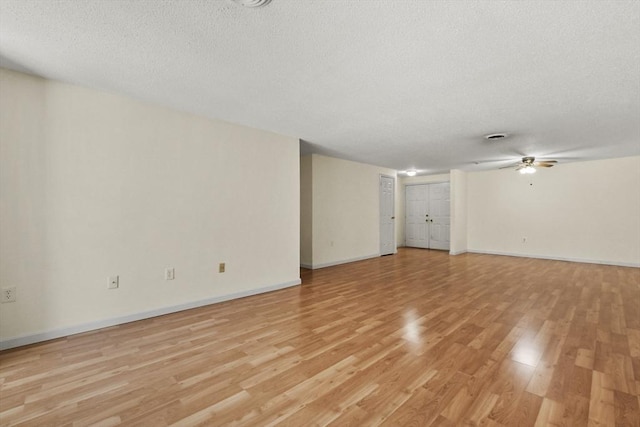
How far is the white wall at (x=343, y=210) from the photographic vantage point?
582 centimetres

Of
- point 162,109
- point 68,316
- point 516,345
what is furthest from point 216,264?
point 516,345

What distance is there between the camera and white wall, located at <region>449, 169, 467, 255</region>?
302 inches

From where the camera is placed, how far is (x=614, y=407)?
165cm

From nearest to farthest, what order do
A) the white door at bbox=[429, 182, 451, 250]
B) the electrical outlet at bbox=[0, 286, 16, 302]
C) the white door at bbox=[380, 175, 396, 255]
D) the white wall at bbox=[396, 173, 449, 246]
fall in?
the electrical outlet at bbox=[0, 286, 16, 302] → the white door at bbox=[380, 175, 396, 255] → the white door at bbox=[429, 182, 451, 250] → the white wall at bbox=[396, 173, 449, 246]

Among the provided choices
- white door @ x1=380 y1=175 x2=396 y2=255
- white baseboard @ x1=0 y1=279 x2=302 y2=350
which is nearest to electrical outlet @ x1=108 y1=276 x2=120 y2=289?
white baseboard @ x1=0 y1=279 x2=302 y2=350

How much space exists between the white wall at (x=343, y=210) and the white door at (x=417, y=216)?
205 cm

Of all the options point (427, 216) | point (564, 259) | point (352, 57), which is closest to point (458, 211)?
point (427, 216)

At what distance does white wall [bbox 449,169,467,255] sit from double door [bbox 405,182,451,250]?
1.30 ft

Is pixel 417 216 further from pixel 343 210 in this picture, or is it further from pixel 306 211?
pixel 306 211

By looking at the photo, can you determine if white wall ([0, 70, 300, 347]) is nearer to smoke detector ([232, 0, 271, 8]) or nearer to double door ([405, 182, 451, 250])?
smoke detector ([232, 0, 271, 8])

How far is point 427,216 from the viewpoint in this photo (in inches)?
346

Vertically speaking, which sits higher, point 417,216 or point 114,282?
point 417,216

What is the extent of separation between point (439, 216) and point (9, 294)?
8.69 metres

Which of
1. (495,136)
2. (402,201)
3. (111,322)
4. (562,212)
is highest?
(495,136)
